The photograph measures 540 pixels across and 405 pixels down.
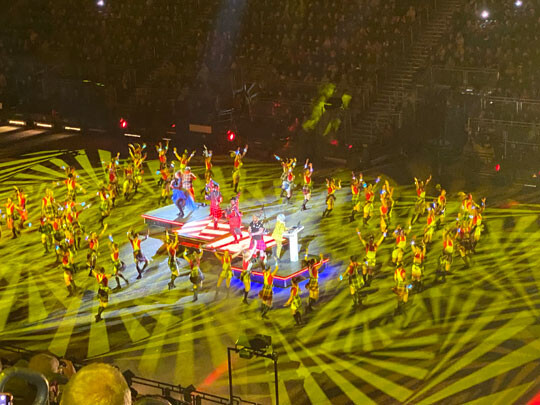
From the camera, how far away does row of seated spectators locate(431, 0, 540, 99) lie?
35844mm

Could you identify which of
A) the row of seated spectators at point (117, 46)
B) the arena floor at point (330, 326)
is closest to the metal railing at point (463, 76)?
the arena floor at point (330, 326)

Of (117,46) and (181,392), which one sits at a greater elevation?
(117,46)

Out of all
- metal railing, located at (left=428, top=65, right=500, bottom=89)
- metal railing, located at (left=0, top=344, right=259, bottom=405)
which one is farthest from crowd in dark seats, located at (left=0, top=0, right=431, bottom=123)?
metal railing, located at (left=0, top=344, right=259, bottom=405)

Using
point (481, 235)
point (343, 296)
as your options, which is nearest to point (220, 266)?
point (343, 296)

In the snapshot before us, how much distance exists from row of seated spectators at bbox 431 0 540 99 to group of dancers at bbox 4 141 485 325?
7.72 meters

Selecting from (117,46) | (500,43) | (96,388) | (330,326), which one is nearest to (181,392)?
(330,326)

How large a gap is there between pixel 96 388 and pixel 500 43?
29065 millimetres

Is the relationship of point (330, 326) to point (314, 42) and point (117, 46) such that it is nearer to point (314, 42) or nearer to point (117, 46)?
point (314, 42)

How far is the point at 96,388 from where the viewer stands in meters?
11.9

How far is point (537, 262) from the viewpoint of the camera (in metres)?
25.7

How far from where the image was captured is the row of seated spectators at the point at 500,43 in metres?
35.8

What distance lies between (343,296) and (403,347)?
3.25m

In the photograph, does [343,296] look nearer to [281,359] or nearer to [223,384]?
[281,359]

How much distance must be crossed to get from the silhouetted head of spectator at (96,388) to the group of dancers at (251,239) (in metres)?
10.3
